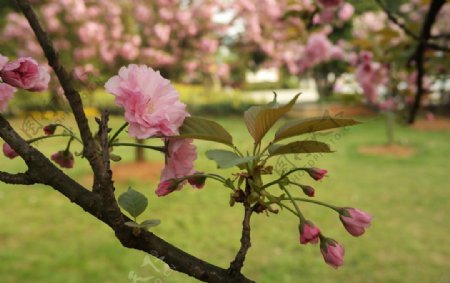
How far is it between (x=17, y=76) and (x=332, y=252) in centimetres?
52

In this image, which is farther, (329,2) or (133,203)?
(329,2)

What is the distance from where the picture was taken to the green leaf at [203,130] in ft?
2.11

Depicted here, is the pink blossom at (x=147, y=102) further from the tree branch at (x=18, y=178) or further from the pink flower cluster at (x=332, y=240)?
the pink flower cluster at (x=332, y=240)

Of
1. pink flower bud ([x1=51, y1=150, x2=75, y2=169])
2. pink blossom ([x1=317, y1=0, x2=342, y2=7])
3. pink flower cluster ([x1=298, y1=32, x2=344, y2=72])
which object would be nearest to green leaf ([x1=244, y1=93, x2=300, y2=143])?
pink flower bud ([x1=51, y1=150, x2=75, y2=169])

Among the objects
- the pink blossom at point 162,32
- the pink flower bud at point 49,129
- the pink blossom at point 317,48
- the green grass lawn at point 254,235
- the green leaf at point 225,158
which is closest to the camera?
the green leaf at point 225,158

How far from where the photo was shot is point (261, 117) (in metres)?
0.66

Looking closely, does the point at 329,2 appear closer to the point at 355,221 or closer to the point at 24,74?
the point at 355,221

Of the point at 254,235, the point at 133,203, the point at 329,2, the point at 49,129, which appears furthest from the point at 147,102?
the point at 254,235

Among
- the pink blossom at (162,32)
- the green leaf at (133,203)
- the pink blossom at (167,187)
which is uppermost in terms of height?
the pink blossom at (167,187)

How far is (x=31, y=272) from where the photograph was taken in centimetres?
369

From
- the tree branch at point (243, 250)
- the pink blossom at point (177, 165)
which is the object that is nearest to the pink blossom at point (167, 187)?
the pink blossom at point (177, 165)

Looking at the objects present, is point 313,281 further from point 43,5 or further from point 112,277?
point 43,5

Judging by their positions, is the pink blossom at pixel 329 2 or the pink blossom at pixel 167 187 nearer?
the pink blossom at pixel 167 187

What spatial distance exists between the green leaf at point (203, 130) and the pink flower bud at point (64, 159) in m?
0.34
